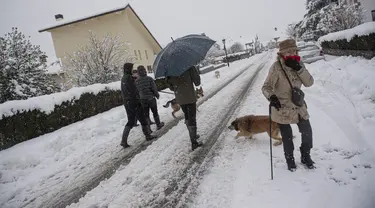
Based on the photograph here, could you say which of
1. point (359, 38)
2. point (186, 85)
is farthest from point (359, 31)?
point (186, 85)

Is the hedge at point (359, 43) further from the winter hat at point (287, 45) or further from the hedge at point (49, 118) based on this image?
the hedge at point (49, 118)

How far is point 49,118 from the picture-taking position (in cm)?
876

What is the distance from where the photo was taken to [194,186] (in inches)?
151

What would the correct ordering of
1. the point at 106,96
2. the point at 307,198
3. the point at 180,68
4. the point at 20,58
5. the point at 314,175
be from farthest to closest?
the point at 20,58 < the point at 106,96 < the point at 180,68 < the point at 314,175 < the point at 307,198

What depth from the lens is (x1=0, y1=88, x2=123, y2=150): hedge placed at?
24.5ft

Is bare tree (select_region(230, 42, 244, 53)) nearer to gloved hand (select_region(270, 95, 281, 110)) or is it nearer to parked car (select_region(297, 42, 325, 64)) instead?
parked car (select_region(297, 42, 325, 64))

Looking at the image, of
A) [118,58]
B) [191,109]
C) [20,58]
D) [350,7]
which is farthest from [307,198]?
[350,7]

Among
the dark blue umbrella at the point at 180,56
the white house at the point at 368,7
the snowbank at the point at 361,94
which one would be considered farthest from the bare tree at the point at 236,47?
the dark blue umbrella at the point at 180,56

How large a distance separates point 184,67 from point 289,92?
6.73 feet

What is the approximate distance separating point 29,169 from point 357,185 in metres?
6.52

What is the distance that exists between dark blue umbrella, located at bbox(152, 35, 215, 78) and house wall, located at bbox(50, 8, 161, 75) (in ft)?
69.7

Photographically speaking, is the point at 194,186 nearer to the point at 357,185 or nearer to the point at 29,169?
the point at 357,185

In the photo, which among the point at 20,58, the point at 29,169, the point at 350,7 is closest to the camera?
the point at 29,169

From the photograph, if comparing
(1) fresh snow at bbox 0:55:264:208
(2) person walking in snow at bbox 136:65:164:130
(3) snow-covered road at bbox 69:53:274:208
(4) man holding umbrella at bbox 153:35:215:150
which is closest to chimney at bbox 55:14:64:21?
(1) fresh snow at bbox 0:55:264:208
